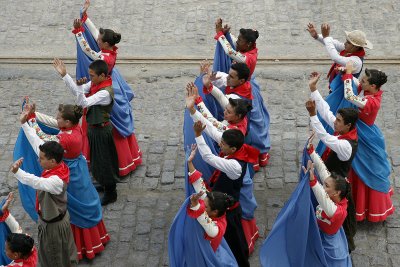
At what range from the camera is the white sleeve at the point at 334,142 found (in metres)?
7.18

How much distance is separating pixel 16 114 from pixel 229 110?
4100 millimetres

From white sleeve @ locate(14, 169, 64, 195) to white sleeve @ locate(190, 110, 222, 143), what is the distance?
58.9 inches

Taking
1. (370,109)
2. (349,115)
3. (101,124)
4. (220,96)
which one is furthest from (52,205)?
(370,109)

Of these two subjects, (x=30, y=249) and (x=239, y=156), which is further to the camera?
(x=239, y=156)

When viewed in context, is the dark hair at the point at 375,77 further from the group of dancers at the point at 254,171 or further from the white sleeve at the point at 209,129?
the white sleeve at the point at 209,129

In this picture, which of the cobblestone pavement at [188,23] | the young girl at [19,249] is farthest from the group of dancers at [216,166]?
the cobblestone pavement at [188,23]

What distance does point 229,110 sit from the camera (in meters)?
7.38

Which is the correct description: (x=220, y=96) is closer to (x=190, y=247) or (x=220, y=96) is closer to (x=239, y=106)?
(x=239, y=106)

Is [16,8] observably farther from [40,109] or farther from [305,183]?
[305,183]

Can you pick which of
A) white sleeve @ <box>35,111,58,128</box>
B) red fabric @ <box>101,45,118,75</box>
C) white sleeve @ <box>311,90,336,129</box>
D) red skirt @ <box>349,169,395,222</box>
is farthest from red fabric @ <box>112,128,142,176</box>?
red skirt @ <box>349,169,395,222</box>

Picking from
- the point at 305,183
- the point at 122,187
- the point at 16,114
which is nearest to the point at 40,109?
the point at 16,114

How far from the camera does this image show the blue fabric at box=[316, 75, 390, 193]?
7.72 m

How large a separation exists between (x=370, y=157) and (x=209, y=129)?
5.99 ft

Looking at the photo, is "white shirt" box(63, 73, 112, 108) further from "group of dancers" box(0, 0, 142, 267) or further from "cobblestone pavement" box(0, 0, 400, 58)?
"cobblestone pavement" box(0, 0, 400, 58)
